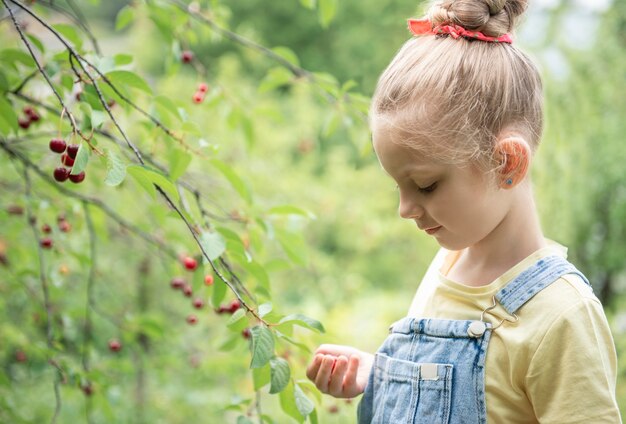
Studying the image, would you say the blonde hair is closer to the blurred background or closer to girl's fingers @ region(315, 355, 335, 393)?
girl's fingers @ region(315, 355, 335, 393)

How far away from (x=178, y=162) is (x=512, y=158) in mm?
558

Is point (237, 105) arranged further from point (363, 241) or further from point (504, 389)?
A: point (363, 241)

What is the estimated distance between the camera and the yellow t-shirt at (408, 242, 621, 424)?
811 mm

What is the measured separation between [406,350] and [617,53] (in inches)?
140

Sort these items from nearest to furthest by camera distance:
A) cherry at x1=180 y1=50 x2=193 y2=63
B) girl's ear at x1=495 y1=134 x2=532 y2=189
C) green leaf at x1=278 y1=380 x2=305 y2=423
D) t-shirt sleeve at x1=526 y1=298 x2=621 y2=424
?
t-shirt sleeve at x1=526 y1=298 x2=621 y2=424 < girl's ear at x1=495 y1=134 x2=532 y2=189 < green leaf at x1=278 y1=380 x2=305 y2=423 < cherry at x1=180 y1=50 x2=193 y2=63

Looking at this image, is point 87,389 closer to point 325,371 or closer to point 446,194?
point 325,371

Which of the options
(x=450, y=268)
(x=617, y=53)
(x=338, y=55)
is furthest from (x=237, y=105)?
(x=338, y=55)

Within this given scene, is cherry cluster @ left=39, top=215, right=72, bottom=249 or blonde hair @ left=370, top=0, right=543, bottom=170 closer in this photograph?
blonde hair @ left=370, top=0, right=543, bottom=170

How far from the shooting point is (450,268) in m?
1.05

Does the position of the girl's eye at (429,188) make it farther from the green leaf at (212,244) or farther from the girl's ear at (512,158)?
the green leaf at (212,244)

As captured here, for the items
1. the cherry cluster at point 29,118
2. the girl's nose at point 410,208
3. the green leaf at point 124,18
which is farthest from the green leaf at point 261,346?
the green leaf at point 124,18

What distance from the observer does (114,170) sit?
34.0 inches

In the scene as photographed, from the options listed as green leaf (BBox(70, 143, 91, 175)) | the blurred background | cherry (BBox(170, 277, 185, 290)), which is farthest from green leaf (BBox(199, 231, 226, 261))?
cherry (BBox(170, 277, 185, 290))

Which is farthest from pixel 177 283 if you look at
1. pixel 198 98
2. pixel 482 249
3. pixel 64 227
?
pixel 482 249
